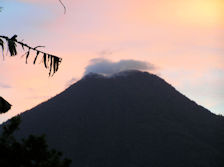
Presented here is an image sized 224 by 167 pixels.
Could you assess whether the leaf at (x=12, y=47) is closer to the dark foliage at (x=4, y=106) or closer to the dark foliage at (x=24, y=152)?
the dark foliage at (x=4, y=106)

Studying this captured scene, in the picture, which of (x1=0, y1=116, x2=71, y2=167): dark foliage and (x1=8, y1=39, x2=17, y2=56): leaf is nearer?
(x1=8, y1=39, x2=17, y2=56): leaf

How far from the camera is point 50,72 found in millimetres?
3885

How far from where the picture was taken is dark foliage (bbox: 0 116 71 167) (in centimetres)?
1308

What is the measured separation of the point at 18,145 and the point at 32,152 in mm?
665

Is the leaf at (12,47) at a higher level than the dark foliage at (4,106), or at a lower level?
higher

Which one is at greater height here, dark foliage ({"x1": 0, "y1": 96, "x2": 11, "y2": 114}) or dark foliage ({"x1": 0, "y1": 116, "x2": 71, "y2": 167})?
dark foliage ({"x1": 0, "y1": 116, "x2": 71, "y2": 167})

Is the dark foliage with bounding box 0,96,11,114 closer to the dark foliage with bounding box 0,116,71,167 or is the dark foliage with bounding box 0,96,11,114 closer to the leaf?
the leaf

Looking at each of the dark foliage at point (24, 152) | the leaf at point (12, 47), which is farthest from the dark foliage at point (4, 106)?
the dark foliage at point (24, 152)

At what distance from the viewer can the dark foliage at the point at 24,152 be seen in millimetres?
13084

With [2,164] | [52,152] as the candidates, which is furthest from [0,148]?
[52,152]

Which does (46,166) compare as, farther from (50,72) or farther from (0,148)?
(50,72)

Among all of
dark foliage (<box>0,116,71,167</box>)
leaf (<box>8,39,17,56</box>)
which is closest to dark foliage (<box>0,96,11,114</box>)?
leaf (<box>8,39,17,56</box>)

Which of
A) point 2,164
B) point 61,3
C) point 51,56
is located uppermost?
point 61,3

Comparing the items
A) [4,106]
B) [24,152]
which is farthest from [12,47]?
[24,152]
